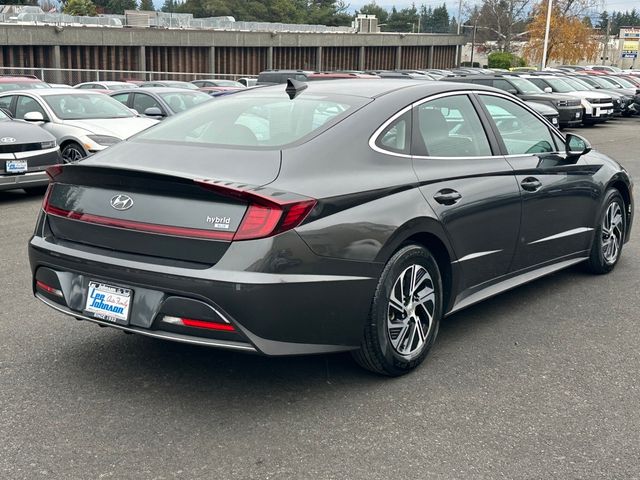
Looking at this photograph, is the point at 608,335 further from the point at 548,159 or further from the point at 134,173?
the point at 134,173

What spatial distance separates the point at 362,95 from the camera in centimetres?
456

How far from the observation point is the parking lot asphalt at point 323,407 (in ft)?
10.8

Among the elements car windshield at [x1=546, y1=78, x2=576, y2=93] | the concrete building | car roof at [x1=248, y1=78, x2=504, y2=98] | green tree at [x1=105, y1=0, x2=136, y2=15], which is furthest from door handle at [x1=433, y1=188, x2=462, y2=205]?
green tree at [x1=105, y1=0, x2=136, y2=15]

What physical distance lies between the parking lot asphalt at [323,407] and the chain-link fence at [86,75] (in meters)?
32.7

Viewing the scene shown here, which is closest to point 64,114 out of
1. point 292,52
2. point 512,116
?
point 512,116

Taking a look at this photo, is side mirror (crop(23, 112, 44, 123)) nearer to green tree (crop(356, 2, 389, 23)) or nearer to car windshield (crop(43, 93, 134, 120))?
car windshield (crop(43, 93, 134, 120))

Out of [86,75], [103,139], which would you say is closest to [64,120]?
[103,139]

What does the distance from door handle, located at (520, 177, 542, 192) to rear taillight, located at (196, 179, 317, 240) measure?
2.16 meters

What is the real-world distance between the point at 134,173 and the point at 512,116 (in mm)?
2940

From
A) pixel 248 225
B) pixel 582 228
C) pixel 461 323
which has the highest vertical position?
pixel 248 225

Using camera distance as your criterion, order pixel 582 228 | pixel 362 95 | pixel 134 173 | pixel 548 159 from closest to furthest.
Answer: pixel 134 173, pixel 362 95, pixel 548 159, pixel 582 228

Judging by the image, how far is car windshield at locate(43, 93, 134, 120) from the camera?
1209cm

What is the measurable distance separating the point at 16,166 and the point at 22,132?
1.90 ft

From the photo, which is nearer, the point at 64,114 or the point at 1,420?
the point at 1,420
